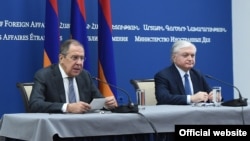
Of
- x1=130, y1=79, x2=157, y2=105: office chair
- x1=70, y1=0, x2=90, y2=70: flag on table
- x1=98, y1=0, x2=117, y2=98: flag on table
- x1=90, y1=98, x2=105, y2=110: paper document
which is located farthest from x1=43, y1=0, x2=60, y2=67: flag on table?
x1=90, y1=98, x2=105, y2=110: paper document

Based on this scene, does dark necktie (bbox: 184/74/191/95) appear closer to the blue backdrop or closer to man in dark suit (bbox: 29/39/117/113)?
man in dark suit (bbox: 29/39/117/113)

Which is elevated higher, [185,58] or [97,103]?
[185,58]

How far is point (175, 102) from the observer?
170 inches

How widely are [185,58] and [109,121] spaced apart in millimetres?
1551

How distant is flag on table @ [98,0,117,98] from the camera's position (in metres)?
5.44

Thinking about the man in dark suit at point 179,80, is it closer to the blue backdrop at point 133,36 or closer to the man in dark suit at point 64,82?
the man in dark suit at point 64,82

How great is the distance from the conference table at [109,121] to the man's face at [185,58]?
863 mm

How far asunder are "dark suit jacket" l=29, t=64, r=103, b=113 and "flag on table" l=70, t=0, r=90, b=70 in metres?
1.09

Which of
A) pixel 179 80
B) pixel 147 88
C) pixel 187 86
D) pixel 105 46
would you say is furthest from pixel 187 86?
pixel 105 46

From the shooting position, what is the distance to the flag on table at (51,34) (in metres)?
5.09

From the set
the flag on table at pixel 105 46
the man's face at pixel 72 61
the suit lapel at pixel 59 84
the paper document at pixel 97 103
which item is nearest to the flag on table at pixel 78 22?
the flag on table at pixel 105 46

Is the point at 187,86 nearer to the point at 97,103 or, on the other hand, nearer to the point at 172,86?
the point at 172,86

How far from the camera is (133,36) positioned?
6.11m

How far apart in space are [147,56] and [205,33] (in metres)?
0.90
